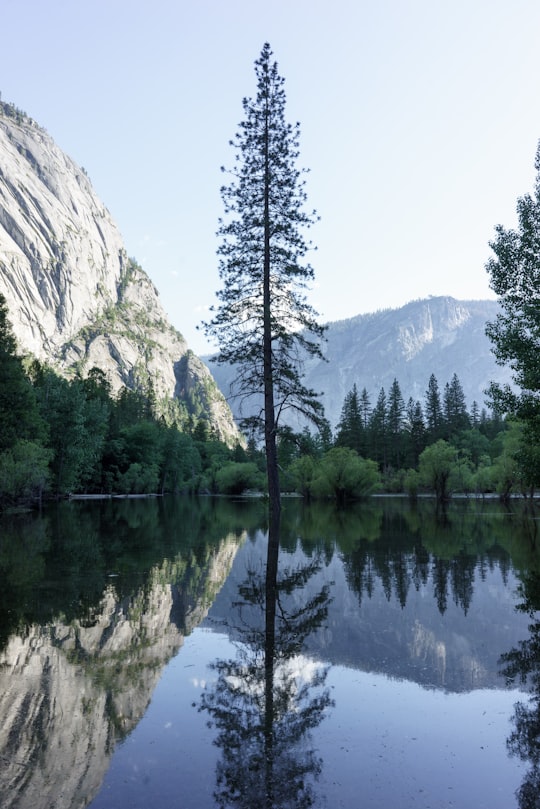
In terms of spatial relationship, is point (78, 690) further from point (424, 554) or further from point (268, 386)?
point (268, 386)

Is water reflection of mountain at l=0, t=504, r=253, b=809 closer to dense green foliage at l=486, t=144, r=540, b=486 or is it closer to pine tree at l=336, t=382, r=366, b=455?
dense green foliage at l=486, t=144, r=540, b=486

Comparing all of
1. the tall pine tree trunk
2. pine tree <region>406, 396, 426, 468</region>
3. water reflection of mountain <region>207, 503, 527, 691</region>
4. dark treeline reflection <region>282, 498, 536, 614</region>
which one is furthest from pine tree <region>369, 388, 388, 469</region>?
water reflection of mountain <region>207, 503, 527, 691</region>

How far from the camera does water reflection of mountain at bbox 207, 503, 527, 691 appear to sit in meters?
5.86

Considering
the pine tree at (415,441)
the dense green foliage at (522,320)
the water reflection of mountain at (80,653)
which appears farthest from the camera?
the pine tree at (415,441)

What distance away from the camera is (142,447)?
8125 centimetres

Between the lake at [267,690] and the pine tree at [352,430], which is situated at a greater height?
the pine tree at [352,430]

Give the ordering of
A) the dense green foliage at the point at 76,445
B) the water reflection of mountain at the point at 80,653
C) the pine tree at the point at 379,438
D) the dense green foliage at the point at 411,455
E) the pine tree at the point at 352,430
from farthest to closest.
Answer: the pine tree at the point at 352,430, the pine tree at the point at 379,438, the dense green foliage at the point at 411,455, the dense green foliage at the point at 76,445, the water reflection of mountain at the point at 80,653

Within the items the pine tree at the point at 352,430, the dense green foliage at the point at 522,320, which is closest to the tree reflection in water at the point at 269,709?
the dense green foliage at the point at 522,320

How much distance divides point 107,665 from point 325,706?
225cm

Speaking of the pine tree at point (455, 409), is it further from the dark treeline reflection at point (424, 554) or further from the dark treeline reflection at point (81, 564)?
the dark treeline reflection at point (81, 564)

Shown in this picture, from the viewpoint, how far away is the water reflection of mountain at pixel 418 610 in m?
5.86

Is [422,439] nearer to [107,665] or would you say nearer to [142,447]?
[142,447]

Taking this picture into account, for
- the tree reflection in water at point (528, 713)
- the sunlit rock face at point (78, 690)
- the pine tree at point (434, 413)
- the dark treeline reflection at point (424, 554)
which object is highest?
the pine tree at point (434, 413)

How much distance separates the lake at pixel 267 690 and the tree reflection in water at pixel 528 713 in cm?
2
